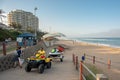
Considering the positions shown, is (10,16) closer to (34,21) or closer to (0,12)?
(34,21)

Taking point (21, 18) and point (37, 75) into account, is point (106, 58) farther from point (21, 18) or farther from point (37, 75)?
point (21, 18)

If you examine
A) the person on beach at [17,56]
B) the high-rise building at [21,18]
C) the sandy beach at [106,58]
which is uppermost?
the high-rise building at [21,18]

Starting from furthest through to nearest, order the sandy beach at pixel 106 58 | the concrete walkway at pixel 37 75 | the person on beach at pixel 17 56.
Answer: the sandy beach at pixel 106 58
the person on beach at pixel 17 56
the concrete walkway at pixel 37 75

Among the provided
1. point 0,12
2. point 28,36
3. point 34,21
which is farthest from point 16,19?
point 28,36

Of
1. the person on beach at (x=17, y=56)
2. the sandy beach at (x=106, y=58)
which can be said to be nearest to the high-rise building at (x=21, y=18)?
the sandy beach at (x=106, y=58)

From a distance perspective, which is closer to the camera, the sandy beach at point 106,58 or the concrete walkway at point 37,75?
the concrete walkway at point 37,75

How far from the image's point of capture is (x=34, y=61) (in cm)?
905

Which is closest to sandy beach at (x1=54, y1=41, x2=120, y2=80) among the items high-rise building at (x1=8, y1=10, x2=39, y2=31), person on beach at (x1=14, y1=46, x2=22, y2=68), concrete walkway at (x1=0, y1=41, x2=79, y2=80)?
concrete walkway at (x1=0, y1=41, x2=79, y2=80)

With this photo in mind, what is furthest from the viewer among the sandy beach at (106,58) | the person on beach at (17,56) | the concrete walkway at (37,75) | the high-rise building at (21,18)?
the high-rise building at (21,18)

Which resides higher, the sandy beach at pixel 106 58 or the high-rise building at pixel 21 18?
the high-rise building at pixel 21 18

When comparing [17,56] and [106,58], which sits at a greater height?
[17,56]

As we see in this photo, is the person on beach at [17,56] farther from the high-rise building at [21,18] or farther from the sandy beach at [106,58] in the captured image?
the high-rise building at [21,18]

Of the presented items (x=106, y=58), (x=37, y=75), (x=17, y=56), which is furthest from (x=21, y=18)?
(x=37, y=75)

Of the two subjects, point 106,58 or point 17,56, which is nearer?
point 17,56
